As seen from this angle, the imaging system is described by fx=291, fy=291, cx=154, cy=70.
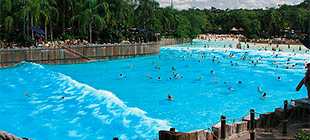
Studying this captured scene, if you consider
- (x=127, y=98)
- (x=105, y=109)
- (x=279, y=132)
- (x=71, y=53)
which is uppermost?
(x=71, y=53)

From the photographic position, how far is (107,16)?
61.3 m

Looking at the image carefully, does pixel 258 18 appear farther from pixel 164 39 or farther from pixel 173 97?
pixel 173 97

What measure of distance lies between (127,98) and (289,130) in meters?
19.4

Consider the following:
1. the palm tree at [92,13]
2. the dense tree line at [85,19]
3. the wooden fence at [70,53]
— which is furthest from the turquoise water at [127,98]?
the dense tree line at [85,19]

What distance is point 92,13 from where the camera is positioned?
58.7 m

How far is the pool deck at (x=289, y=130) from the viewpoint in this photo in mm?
11285

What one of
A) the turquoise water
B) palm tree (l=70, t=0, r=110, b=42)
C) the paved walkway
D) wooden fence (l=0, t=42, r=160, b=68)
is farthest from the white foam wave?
palm tree (l=70, t=0, r=110, b=42)

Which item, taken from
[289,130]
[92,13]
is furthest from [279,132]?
[92,13]

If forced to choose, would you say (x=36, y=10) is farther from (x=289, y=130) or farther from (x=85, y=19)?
(x=289, y=130)

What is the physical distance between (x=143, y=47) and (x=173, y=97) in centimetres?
3422

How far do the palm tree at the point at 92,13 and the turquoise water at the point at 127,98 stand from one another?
12.1m

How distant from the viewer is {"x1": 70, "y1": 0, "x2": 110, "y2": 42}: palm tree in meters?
58.1

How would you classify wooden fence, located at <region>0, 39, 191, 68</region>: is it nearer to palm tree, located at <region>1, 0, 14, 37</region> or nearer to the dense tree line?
the dense tree line

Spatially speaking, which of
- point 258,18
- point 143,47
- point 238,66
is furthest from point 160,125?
point 258,18
